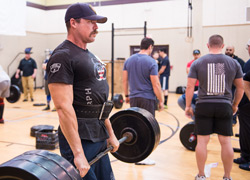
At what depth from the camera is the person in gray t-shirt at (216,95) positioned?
2.38m

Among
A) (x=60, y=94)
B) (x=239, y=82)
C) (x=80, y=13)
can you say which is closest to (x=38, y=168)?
(x=60, y=94)

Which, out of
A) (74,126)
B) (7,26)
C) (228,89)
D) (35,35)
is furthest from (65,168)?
(35,35)

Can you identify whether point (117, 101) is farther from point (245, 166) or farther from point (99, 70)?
point (99, 70)

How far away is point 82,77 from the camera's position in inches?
54.4

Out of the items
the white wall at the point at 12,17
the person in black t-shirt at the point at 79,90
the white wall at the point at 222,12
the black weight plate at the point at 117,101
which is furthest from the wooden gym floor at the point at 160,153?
the white wall at the point at 222,12

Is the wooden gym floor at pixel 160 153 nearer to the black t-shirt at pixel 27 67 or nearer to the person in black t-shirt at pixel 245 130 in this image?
the person in black t-shirt at pixel 245 130

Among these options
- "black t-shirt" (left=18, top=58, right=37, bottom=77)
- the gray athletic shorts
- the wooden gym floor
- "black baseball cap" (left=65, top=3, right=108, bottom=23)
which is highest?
"black baseball cap" (left=65, top=3, right=108, bottom=23)

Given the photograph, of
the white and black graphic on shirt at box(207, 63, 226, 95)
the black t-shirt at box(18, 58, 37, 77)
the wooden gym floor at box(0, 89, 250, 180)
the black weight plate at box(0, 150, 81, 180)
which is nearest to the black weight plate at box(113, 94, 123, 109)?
the wooden gym floor at box(0, 89, 250, 180)

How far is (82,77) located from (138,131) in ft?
2.94

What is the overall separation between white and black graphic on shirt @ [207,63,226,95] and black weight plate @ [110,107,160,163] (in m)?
0.67

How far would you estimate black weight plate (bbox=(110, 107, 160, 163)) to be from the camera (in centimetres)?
207

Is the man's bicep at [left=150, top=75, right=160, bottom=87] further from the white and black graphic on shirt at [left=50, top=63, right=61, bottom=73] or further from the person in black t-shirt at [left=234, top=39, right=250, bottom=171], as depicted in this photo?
the white and black graphic on shirt at [left=50, top=63, right=61, bottom=73]

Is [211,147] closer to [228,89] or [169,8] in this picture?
[228,89]

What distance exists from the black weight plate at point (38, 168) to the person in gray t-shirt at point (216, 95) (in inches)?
63.2
